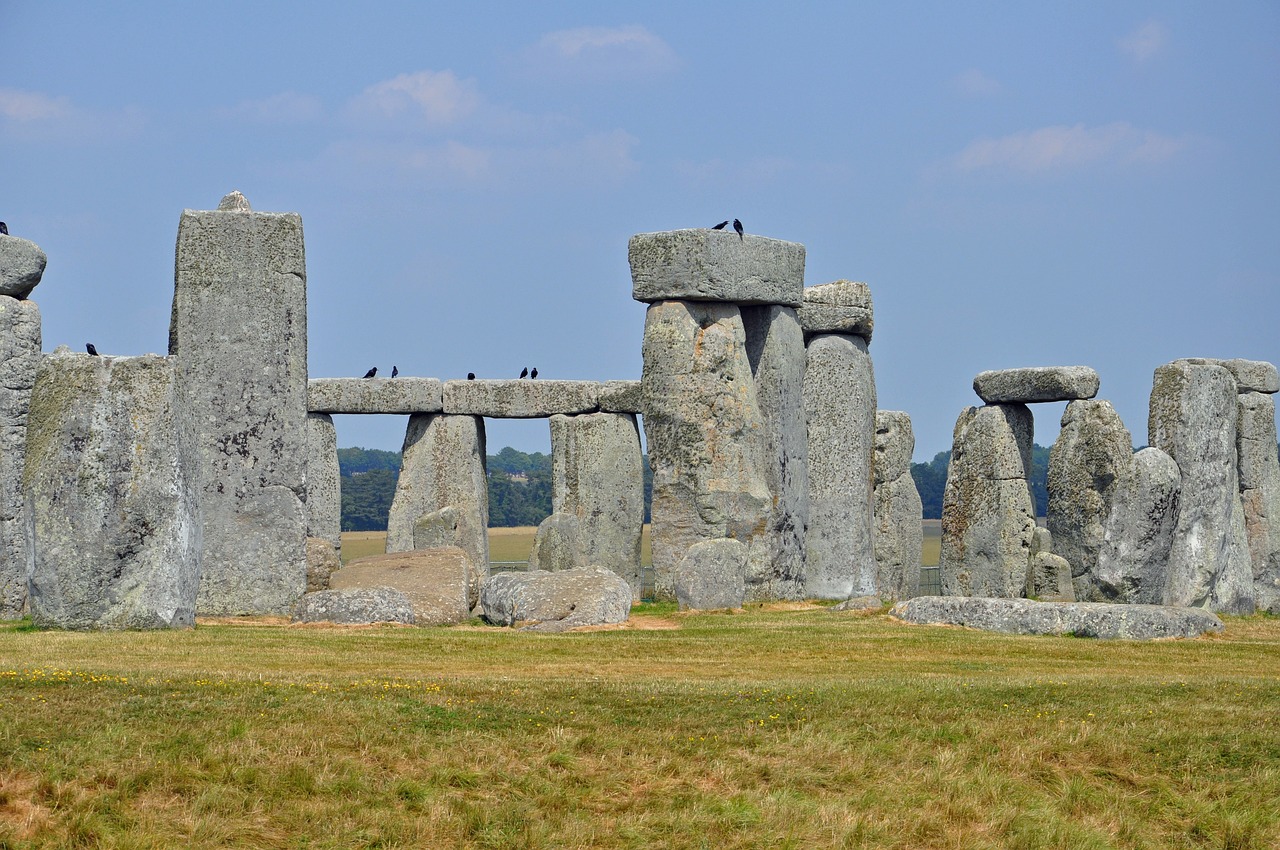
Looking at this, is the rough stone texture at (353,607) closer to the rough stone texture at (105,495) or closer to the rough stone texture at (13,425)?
the rough stone texture at (105,495)

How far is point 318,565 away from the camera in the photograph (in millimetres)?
20281

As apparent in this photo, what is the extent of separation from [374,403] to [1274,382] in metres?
14.6

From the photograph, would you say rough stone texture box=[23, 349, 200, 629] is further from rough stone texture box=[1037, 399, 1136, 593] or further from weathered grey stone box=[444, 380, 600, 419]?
weathered grey stone box=[444, 380, 600, 419]

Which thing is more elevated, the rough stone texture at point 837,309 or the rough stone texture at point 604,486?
the rough stone texture at point 837,309

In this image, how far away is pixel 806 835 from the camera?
36.3 feet

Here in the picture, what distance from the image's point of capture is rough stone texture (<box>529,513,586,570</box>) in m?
26.8

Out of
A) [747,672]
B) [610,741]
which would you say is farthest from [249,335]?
[610,741]

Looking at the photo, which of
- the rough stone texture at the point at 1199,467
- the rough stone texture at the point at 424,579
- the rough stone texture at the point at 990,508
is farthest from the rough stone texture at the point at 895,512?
the rough stone texture at the point at 424,579

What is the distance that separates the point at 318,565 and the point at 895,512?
465 inches

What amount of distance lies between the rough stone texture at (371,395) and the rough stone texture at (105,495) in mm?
14866

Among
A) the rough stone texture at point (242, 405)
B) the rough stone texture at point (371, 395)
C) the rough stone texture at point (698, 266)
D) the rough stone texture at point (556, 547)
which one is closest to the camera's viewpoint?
the rough stone texture at point (242, 405)

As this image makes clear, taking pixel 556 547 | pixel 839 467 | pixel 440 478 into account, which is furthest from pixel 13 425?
pixel 440 478

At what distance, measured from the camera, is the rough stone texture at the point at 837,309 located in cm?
2577

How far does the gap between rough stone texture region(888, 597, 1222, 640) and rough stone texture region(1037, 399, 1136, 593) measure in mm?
5134
